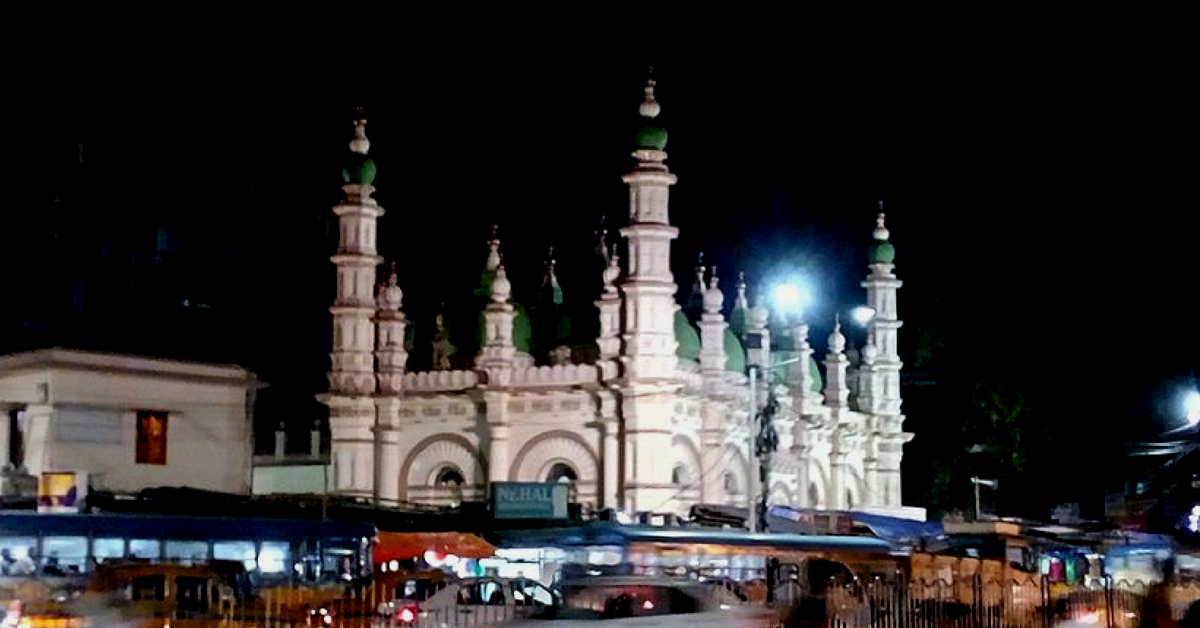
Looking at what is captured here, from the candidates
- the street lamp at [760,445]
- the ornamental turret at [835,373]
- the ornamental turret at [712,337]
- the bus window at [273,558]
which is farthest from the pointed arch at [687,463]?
the bus window at [273,558]

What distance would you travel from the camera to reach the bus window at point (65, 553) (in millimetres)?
29094

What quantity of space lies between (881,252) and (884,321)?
2379 millimetres

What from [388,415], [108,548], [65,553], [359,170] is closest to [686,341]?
[388,415]

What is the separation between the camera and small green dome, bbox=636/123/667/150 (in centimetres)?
4759

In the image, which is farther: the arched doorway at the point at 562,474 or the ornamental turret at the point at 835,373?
the ornamental turret at the point at 835,373

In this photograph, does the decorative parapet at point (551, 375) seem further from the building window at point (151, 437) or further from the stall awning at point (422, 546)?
the stall awning at point (422, 546)

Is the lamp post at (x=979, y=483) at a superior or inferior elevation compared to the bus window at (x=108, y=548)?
superior

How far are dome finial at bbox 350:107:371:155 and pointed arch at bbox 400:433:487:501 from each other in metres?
8.15

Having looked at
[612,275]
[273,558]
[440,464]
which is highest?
[612,275]

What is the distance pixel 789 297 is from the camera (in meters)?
54.4

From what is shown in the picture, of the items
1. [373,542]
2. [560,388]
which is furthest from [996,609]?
[560,388]

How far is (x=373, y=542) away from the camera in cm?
3378

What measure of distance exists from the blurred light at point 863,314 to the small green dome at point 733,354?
11.3 metres

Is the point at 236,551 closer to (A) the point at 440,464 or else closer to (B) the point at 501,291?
(B) the point at 501,291
